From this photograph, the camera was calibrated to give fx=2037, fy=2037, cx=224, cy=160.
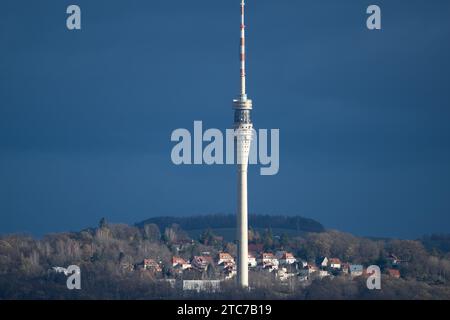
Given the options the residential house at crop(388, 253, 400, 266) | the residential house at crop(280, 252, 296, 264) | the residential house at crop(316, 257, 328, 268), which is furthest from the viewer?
the residential house at crop(280, 252, 296, 264)

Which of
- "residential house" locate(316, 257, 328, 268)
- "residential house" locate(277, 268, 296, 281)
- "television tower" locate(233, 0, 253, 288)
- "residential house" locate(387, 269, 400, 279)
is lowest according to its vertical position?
"residential house" locate(277, 268, 296, 281)

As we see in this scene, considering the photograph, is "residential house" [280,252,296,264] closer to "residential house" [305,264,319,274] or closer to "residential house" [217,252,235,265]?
"residential house" [305,264,319,274]

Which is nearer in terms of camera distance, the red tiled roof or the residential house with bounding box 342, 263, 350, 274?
the residential house with bounding box 342, 263, 350, 274

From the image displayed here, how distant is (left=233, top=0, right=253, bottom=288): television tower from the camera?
151750 millimetres

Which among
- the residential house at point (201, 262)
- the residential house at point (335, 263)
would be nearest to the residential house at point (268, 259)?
the residential house at point (201, 262)

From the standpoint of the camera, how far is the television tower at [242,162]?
15175cm

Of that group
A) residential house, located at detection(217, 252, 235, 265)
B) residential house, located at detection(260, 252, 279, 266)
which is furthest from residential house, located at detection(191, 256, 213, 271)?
residential house, located at detection(260, 252, 279, 266)

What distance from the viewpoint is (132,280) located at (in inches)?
5723

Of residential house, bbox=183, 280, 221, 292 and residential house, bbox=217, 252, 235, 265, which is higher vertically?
residential house, bbox=217, 252, 235, 265

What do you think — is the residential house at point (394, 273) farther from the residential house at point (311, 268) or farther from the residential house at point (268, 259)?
the residential house at point (268, 259)
